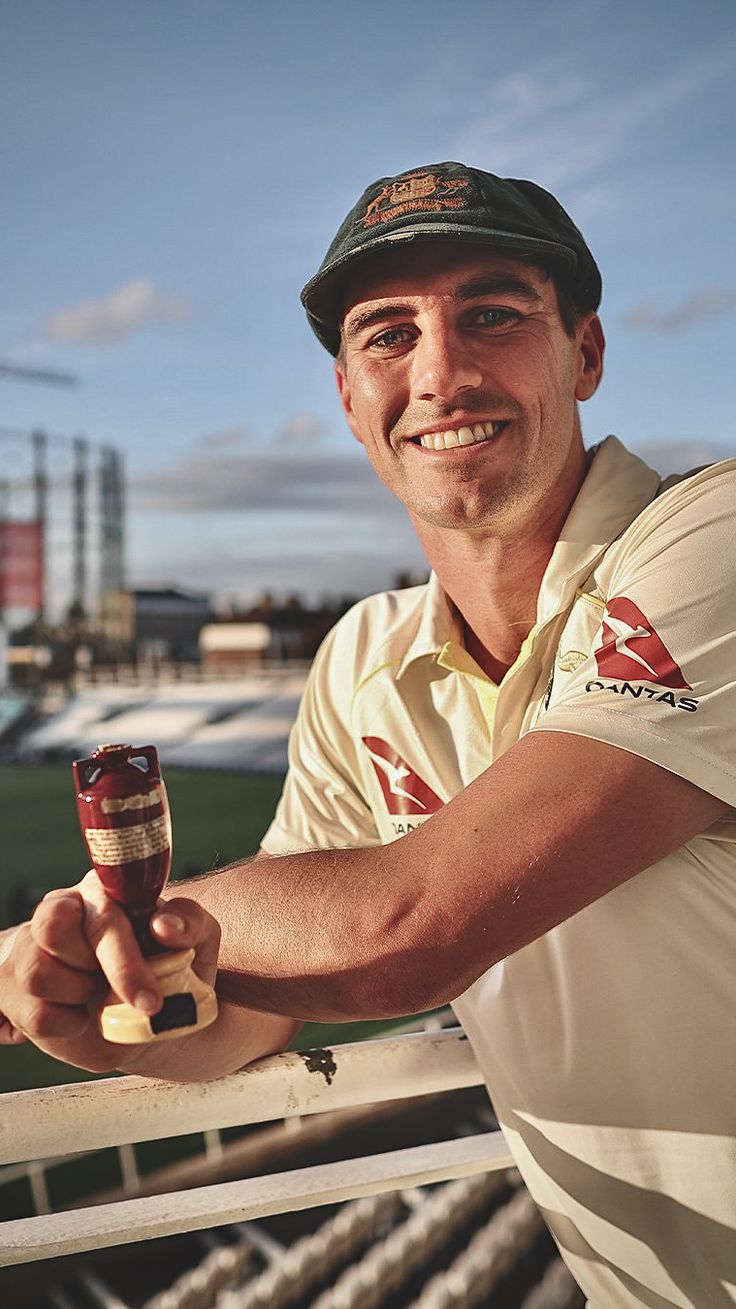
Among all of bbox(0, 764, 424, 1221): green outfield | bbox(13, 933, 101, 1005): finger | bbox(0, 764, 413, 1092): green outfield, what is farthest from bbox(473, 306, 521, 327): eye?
bbox(0, 764, 413, 1092): green outfield

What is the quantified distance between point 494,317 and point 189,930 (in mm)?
720

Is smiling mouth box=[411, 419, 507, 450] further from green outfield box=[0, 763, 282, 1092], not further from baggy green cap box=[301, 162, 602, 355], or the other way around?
green outfield box=[0, 763, 282, 1092]

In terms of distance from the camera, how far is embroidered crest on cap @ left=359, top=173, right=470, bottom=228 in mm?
1093

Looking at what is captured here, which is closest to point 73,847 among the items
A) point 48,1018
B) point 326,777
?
point 326,777

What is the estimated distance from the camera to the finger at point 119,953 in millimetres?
717

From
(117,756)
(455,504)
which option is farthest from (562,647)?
(117,756)

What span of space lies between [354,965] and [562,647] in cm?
40

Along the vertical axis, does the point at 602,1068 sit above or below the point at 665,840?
below

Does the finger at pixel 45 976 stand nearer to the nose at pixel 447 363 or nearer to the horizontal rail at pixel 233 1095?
the horizontal rail at pixel 233 1095

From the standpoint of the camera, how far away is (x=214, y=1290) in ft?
11.4

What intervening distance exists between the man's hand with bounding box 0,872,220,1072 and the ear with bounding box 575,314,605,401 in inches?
33.3

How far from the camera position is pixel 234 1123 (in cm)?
115

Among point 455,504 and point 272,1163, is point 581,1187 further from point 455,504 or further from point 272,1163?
point 272,1163

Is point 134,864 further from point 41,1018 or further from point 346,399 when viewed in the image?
point 346,399
